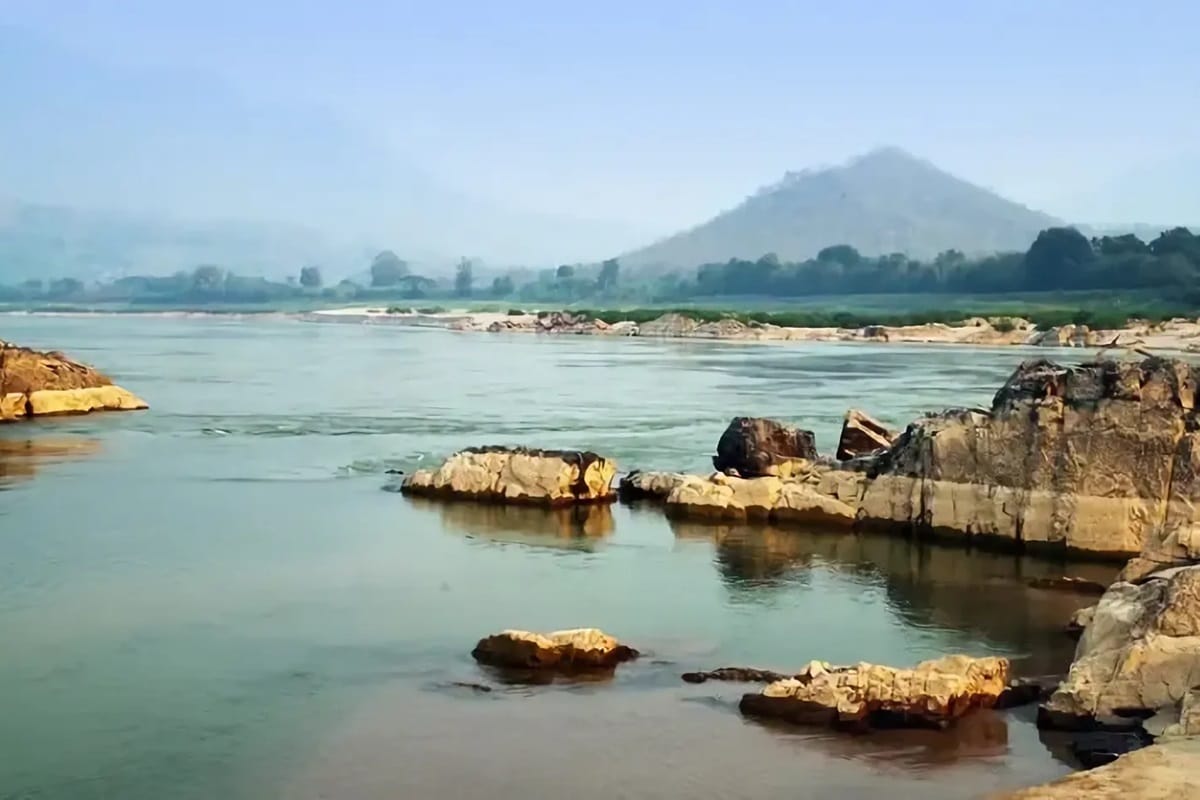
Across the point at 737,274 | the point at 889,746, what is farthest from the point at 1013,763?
the point at 737,274

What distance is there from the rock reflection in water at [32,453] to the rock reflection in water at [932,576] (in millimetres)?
12488

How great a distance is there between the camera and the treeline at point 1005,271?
111688 mm

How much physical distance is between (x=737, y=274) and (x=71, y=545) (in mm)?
172334

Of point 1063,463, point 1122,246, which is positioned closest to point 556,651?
point 1063,463

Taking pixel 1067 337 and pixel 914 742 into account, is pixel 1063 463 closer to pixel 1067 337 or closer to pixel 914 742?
pixel 914 742

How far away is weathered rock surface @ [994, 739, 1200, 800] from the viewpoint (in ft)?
30.5

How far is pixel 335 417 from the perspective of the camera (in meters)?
39.1

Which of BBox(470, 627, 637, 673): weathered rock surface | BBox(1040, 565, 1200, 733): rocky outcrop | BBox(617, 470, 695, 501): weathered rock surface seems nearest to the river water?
BBox(470, 627, 637, 673): weathered rock surface

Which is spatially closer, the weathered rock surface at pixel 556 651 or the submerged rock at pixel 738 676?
the submerged rock at pixel 738 676

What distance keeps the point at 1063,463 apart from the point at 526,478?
8.35 m

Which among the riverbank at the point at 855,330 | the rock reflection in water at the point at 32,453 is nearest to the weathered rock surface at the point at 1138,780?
the rock reflection in water at the point at 32,453

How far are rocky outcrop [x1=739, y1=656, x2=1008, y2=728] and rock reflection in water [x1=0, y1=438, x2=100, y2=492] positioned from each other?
1693 cm

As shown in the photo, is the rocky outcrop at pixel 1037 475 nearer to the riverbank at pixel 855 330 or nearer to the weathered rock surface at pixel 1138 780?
the weathered rock surface at pixel 1138 780

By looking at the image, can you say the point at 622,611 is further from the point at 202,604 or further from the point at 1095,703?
the point at 1095,703
